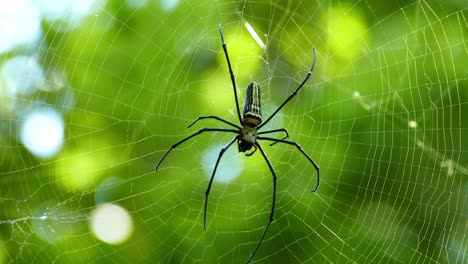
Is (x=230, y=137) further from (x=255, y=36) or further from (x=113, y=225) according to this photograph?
(x=113, y=225)

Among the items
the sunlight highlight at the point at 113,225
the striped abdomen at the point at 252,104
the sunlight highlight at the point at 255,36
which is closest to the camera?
the striped abdomen at the point at 252,104

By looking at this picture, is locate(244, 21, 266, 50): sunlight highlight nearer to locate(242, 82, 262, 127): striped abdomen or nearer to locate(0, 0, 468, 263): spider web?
locate(0, 0, 468, 263): spider web

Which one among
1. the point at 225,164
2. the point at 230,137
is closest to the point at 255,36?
the point at 230,137

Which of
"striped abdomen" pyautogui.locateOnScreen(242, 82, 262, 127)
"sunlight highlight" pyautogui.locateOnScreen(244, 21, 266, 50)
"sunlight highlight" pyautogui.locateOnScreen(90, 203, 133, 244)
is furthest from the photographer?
"sunlight highlight" pyautogui.locateOnScreen(244, 21, 266, 50)

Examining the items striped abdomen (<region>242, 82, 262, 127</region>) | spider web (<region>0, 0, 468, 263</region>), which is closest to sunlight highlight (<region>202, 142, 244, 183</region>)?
spider web (<region>0, 0, 468, 263</region>)

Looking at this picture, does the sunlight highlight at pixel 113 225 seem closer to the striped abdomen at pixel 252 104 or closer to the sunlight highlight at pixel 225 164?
the sunlight highlight at pixel 225 164

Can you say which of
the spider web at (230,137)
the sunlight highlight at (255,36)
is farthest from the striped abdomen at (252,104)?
the sunlight highlight at (255,36)
